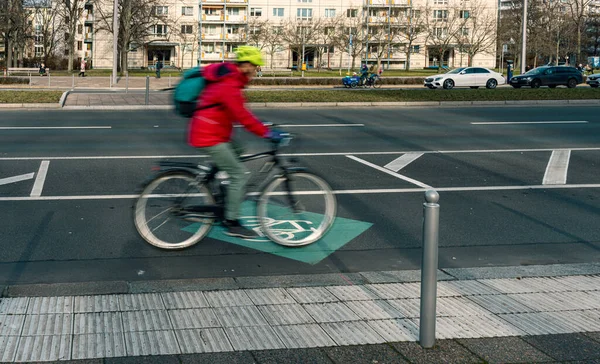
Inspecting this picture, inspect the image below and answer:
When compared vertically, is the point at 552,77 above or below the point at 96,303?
above

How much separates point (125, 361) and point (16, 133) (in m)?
13.2

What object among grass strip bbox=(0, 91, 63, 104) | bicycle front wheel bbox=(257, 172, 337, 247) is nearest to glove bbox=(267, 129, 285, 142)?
bicycle front wheel bbox=(257, 172, 337, 247)

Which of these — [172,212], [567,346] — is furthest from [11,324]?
[567,346]

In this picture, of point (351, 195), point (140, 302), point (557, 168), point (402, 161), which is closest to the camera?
point (140, 302)

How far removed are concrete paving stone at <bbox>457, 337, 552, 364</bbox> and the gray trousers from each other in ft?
8.94

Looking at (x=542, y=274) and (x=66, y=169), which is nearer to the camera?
(x=542, y=274)

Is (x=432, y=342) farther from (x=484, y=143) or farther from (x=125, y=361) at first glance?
(x=484, y=143)

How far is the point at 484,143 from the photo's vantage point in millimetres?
15156

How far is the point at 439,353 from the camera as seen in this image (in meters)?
4.30

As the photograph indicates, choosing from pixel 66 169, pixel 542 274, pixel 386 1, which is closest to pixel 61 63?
pixel 386 1

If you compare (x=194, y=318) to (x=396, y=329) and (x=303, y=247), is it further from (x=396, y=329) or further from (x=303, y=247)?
(x=303, y=247)

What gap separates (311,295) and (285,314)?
1.57 feet

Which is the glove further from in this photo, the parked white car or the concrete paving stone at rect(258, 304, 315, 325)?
the parked white car

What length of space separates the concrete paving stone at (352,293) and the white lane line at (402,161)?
617 cm
